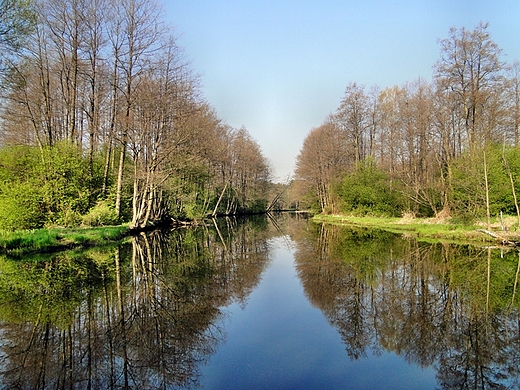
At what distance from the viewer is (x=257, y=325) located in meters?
7.49

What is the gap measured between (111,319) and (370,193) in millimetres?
31187

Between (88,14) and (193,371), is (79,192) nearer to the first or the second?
(88,14)

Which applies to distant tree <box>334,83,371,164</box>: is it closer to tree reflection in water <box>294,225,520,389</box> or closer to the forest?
the forest

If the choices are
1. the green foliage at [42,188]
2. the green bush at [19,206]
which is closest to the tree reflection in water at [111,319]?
the green bush at [19,206]

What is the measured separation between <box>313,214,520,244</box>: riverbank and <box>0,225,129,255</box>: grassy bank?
18.9 metres

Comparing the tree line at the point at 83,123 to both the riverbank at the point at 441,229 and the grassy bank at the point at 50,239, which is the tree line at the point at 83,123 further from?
the riverbank at the point at 441,229

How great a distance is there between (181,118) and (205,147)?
29.2 ft

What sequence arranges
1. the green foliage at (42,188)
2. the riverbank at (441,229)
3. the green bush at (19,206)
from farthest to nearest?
1. the riverbank at (441,229)
2. the green foliage at (42,188)
3. the green bush at (19,206)

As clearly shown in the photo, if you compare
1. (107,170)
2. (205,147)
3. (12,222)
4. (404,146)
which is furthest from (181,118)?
(404,146)

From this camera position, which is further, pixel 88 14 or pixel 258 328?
pixel 88 14

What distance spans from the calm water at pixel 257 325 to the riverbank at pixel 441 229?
6.87 m

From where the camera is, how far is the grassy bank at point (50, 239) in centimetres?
1474

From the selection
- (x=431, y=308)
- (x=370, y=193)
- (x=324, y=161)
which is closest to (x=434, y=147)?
(x=370, y=193)

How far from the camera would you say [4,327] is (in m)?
6.64
